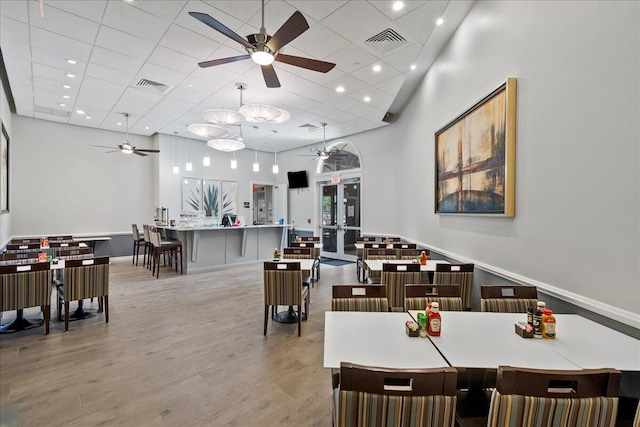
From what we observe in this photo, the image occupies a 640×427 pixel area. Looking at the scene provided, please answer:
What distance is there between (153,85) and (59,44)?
1.52m

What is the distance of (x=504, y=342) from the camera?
5.77ft

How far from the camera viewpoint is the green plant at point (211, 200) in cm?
1016

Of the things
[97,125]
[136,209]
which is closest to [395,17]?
[97,125]

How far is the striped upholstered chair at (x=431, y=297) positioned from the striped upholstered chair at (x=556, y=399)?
121 cm

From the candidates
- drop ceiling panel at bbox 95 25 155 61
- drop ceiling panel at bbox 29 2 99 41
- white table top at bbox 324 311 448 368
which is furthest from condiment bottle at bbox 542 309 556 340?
drop ceiling panel at bbox 29 2 99 41

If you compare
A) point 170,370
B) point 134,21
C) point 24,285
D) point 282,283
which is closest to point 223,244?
point 24,285

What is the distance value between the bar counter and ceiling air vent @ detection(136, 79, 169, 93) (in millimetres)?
2952

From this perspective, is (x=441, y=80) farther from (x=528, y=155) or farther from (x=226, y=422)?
(x=226, y=422)

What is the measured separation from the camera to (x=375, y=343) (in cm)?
172

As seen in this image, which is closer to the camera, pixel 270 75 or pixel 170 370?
pixel 170 370

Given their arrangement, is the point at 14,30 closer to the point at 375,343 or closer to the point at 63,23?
the point at 63,23

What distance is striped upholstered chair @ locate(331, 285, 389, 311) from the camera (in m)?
2.38

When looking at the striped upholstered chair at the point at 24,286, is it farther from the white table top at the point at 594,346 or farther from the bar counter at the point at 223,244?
the white table top at the point at 594,346

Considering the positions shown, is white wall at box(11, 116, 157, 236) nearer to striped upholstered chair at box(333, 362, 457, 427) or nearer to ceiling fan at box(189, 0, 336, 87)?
ceiling fan at box(189, 0, 336, 87)
